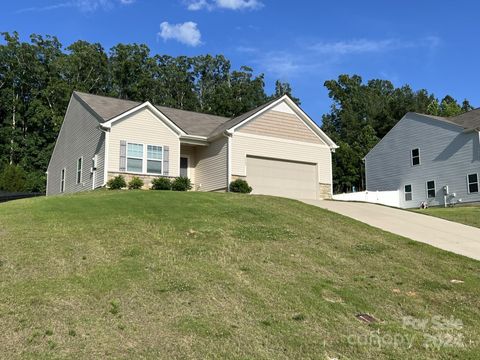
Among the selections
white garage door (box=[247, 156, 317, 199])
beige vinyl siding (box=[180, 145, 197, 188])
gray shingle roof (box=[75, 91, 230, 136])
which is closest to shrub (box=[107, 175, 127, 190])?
gray shingle roof (box=[75, 91, 230, 136])

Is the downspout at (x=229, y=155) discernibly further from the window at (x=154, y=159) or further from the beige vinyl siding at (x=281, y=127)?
the window at (x=154, y=159)

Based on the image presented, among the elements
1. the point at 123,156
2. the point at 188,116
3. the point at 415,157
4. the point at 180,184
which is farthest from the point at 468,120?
the point at 123,156

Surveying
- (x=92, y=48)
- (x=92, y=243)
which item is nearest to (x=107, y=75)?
(x=92, y=48)

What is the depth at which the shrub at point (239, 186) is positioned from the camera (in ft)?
71.5

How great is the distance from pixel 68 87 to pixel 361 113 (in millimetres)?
33248

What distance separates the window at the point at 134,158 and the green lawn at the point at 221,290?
8.14 meters

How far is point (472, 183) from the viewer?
88.0 feet

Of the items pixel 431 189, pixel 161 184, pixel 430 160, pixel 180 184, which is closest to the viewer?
pixel 161 184

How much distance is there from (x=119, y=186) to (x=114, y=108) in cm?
521

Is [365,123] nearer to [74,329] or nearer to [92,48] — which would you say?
[92,48]

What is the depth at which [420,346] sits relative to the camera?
617 cm

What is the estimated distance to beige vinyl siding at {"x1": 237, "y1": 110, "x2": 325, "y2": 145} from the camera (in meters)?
23.6

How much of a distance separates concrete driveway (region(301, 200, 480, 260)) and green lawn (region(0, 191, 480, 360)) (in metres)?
1.02

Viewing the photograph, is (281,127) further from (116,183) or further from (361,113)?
(361,113)
